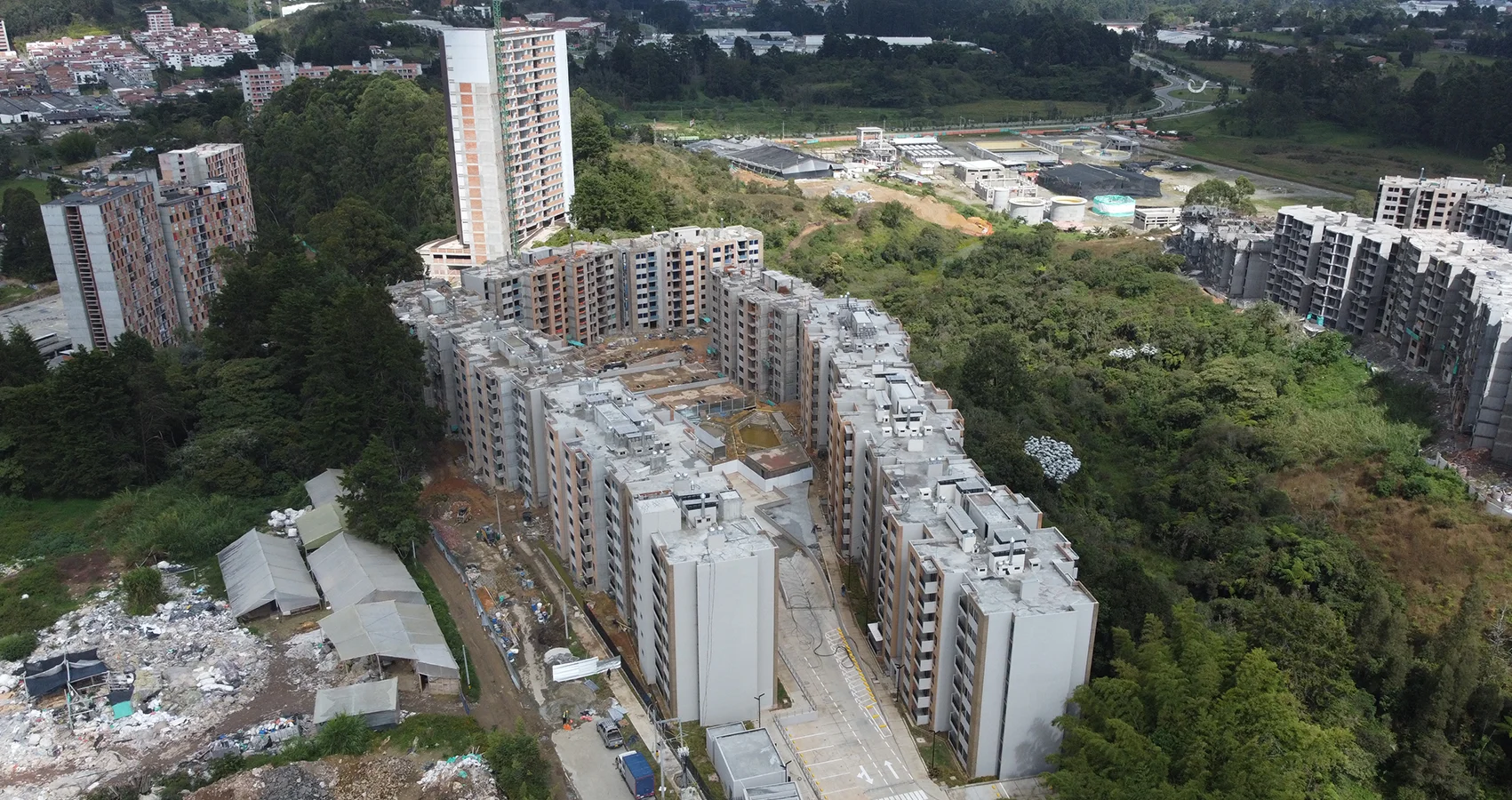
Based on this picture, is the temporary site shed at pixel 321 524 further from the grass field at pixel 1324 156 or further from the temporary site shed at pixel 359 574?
the grass field at pixel 1324 156

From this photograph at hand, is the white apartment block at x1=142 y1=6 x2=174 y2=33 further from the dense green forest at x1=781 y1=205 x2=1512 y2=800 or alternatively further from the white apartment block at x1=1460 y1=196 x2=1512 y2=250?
the white apartment block at x1=1460 y1=196 x2=1512 y2=250

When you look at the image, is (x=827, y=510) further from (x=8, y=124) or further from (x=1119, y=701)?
(x=8, y=124)

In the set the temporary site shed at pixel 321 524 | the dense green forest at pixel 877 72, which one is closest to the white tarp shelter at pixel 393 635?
the temporary site shed at pixel 321 524

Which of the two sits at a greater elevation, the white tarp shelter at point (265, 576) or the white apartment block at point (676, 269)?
the white apartment block at point (676, 269)

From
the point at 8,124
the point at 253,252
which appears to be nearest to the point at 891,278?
the point at 253,252

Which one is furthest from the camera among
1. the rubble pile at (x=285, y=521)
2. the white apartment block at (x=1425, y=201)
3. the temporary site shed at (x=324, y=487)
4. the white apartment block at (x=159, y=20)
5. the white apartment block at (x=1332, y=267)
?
the white apartment block at (x=159, y=20)

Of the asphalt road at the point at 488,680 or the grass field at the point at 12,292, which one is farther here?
the grass field at the point at 12,292
